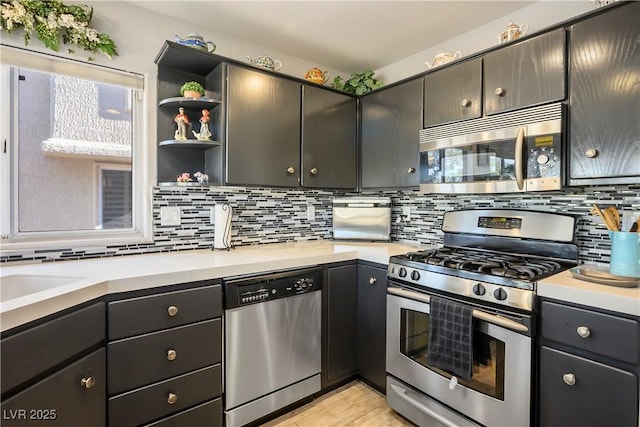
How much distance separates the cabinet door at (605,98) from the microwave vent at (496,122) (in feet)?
0.30

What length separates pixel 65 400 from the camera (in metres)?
1.14

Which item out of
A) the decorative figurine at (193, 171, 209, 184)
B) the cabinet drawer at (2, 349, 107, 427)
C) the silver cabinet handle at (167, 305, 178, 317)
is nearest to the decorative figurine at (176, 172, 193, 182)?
the decorative figurine at (193, 171, 209, 184)

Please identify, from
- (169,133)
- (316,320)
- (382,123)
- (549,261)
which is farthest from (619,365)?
(169,133)

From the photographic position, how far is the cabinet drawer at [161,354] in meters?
1.34

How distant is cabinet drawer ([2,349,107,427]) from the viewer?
987 mm

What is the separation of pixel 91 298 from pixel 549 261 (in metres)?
2.19

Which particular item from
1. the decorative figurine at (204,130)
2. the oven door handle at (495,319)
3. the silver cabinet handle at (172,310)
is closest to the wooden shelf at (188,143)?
the decorative figurine at (204,130)

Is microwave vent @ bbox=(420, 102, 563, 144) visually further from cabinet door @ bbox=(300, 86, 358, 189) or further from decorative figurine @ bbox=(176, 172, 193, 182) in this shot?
decorative figurine @ bbox=(176, 172, 193, 182)

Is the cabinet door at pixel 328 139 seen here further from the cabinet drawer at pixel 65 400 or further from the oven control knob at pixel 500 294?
the cabinet drawer at pixel 65 400

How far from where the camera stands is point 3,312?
937mm

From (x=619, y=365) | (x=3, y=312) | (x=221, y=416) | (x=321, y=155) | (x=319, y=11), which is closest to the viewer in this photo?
(x=3, y=312)

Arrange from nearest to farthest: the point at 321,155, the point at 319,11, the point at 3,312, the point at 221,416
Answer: the point at 3,312
the point at 221,416
the point at 319,11
the point at 321,155

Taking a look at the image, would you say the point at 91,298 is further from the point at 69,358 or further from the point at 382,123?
the point at 382,123

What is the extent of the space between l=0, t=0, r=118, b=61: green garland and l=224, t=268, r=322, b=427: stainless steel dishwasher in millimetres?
1567
